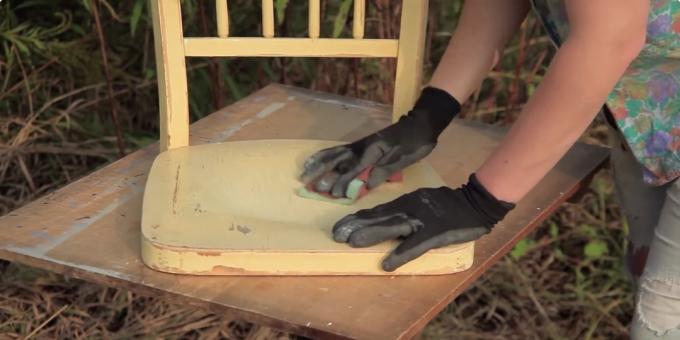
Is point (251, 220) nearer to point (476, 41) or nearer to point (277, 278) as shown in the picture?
point (277, 278)

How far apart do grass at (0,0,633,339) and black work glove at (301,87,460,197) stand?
70 cm

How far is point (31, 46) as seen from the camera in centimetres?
207

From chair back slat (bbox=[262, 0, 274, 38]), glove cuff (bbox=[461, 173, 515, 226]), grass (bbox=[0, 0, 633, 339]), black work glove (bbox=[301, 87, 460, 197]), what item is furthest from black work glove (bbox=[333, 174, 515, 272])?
grass (bbox=[0, 0, 633, 339])

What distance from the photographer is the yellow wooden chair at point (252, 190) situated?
3.57 feet

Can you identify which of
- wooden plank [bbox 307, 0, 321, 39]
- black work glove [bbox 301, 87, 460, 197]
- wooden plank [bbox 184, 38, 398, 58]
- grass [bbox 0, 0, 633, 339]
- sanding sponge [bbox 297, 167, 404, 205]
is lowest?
grass [bbox 0, 0, 633, 339]

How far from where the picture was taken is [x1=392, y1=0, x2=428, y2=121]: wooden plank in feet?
4.47

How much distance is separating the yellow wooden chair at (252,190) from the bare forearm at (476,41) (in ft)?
0.17

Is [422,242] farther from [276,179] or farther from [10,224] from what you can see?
[10,224]

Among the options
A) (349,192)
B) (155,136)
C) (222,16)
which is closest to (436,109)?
(349,192)

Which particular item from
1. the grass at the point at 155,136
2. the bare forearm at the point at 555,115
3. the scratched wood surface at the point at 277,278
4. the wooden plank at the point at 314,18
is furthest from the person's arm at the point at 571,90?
the grass at the point at 155,136

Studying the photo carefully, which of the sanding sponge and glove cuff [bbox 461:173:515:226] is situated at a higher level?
glove cuff [bbox 461:173:515:226]

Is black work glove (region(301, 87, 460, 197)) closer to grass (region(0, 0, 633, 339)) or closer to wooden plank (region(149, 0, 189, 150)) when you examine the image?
wooden plank (region(149, 0, 189, 150))

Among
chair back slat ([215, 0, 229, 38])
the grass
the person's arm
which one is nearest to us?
the person's arm

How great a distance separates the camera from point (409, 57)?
1385 mm
